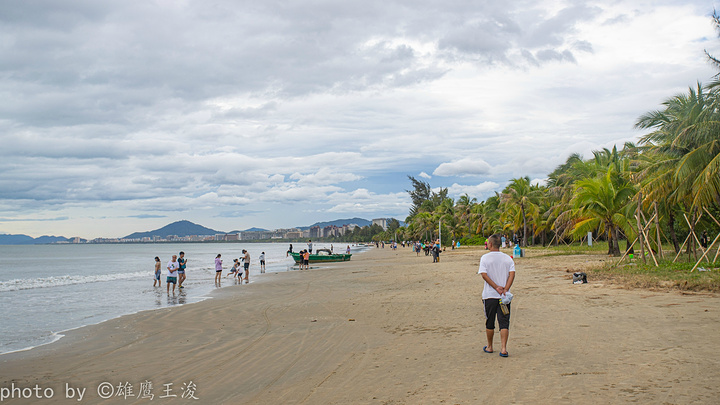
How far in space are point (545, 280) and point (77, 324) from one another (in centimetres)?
1361

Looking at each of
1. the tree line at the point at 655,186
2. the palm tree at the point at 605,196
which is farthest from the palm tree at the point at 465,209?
the palm tree at the point at 605,196

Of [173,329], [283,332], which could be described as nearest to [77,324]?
[173,329]

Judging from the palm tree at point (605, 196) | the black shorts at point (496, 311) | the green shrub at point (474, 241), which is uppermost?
the palm tree at point (605, 196)

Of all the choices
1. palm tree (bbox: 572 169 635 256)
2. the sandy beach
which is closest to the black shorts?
the sandy beach

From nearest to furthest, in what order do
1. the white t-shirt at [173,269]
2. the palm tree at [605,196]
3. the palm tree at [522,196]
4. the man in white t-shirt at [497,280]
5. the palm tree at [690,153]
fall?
the man in white t-shirt at [497,280] < the palm tree at [690,153] < the white t-shirt at [173,269] < the palm tree at [605,196] < the palm tree at [522,196]

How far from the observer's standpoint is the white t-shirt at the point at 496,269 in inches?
233

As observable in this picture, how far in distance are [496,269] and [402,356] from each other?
5.95ft

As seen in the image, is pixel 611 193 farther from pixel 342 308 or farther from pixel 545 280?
pixel 342 308

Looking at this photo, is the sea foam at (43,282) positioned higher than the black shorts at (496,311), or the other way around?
the black shorts at (496,311)

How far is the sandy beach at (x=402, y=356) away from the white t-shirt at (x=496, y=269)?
883mm

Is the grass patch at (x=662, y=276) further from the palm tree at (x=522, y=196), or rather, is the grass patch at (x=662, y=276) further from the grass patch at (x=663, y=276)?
the palm tree at (x=522, y=196)

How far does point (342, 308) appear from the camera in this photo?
11609 mm

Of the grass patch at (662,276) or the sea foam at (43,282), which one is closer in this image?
the grass patch at (662,276)

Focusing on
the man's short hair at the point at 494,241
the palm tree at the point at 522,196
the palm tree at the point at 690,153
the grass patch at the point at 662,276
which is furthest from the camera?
the palm tree at the point at 522,196
